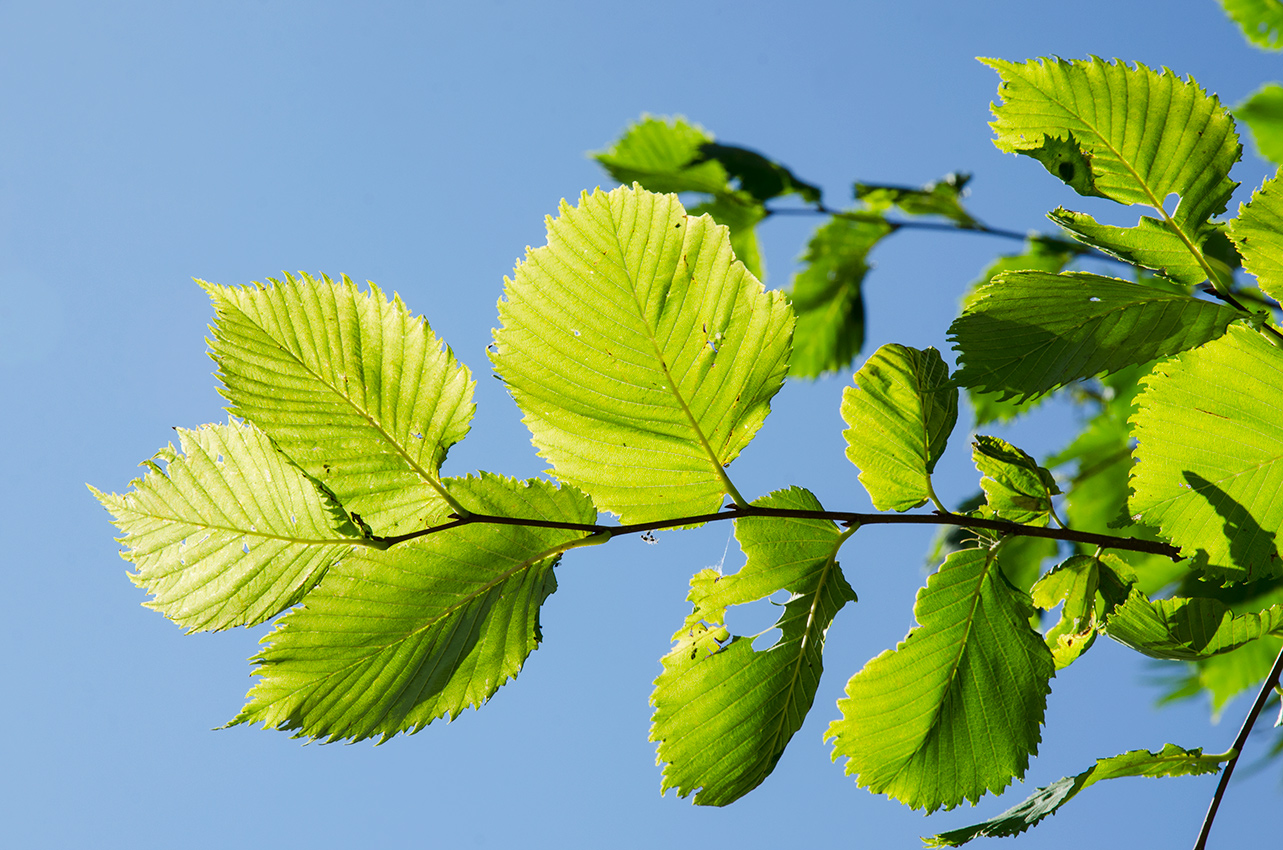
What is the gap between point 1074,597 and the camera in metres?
0.77

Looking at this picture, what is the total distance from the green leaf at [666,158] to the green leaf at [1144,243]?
1.28 meters

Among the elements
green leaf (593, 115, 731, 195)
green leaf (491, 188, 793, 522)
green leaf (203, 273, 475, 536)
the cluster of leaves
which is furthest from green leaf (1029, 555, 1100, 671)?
green leaf (593, 115, 731, 195)

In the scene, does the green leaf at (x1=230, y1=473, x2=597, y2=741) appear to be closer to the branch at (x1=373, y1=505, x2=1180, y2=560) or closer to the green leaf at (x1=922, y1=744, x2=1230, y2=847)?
the branch at (x1=373, y1=505, x2=1180, y2=560)

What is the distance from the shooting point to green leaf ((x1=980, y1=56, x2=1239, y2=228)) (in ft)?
2.17

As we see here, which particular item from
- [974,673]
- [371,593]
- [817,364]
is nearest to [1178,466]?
[974,673]

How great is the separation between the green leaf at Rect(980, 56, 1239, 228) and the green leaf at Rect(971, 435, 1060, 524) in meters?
0.21

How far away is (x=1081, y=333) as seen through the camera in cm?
68

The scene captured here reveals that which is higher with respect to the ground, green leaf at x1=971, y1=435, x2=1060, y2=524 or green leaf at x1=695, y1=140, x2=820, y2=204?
green leaf at x1=695, y1=140, x2=820, y2=204

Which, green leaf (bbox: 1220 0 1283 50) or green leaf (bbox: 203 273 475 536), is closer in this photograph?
green leaf (bbox: 203 273 475 536)

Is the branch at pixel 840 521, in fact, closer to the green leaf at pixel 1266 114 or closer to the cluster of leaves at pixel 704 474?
the cluster of leaves at pixel 704 474

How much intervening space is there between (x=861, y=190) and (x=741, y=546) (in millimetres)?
1376

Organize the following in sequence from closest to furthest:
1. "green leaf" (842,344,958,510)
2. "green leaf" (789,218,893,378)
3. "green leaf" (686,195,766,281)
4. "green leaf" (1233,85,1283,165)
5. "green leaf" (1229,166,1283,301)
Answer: "green leaf" (1229,166,1283,301) → "green leaf" (842,344,958,510) → "green leaf" (1233,85,1283,165) → "green leaf" (686,195,766,281) → "green leaf" (789,218,893,378)

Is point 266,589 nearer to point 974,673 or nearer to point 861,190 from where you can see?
point 974,673

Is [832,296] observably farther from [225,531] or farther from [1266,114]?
[225,531]
